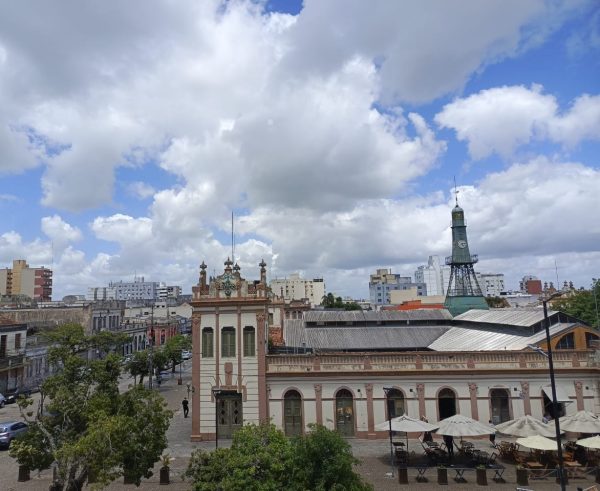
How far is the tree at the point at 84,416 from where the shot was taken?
15273mm

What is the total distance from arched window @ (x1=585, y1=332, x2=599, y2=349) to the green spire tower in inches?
1170

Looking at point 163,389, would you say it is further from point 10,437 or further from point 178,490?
point 178,490

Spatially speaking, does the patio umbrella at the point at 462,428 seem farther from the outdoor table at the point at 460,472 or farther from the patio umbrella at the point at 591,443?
the patio umbrella at the point at 591,443

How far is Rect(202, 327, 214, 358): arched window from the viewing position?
103ft

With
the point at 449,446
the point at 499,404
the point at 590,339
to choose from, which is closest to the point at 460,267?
the point at 590,339

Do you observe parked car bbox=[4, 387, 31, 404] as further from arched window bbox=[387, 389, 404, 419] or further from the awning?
the awning

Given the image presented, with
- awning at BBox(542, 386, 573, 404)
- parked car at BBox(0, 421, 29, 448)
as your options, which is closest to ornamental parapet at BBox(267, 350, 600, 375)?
awning at BBox(542, 386, 573, 404)

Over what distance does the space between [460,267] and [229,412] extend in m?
42.7

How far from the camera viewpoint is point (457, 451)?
27031 mm

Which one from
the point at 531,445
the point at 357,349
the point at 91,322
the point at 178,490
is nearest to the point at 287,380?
the point at 357,349

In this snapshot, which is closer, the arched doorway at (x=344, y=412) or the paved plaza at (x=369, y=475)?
the paved plaza at (x=369, y=475)

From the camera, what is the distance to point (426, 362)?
30.5m

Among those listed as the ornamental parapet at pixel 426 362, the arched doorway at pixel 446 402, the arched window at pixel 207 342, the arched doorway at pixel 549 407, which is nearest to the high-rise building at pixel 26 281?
the arched window at pixel 207 342

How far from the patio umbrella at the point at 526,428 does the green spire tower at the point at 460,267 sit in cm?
3726
